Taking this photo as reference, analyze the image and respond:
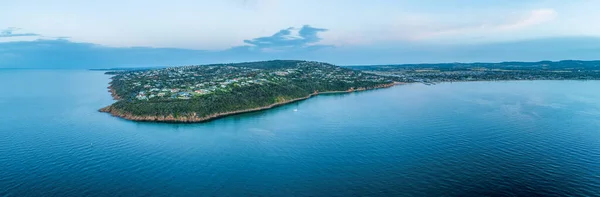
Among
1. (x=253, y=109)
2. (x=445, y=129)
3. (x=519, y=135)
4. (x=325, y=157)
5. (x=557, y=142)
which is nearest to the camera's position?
(x=325, y=157)

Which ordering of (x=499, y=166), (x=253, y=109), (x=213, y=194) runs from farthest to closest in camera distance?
(x=253, y=109)
(x=499, y=166)
(x=213, y=194)

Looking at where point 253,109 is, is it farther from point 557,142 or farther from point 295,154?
point 557,142

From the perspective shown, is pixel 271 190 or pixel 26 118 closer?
pixel 271 190

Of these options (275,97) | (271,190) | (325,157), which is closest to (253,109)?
(275,97)

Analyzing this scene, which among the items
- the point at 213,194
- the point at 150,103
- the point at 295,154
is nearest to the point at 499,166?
the point at 295,154

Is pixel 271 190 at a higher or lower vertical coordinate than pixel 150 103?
lower

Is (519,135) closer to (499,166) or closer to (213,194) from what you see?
(499,166)
